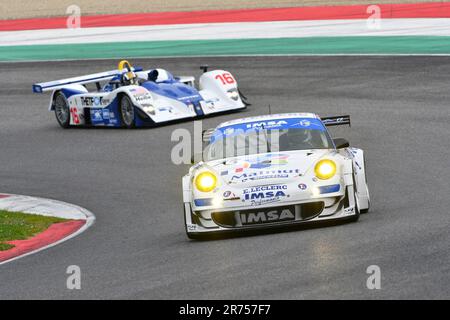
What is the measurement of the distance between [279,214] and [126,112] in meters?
11.5

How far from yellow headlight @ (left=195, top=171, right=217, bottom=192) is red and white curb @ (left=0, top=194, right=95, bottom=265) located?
2047 millimetres

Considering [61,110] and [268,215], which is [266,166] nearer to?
[268,215]

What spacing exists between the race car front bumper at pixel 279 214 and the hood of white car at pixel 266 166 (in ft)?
0.94

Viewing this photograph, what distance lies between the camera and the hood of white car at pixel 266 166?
12508mm

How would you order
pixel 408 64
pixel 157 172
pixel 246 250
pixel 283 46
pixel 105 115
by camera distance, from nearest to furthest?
pixel 246 250
pixel 157 172
pixel 105 115
pixel 408 64
pixel 283 46

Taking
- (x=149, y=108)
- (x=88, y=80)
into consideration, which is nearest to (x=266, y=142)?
(x=149, y=108)

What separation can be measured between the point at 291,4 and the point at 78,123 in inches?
857

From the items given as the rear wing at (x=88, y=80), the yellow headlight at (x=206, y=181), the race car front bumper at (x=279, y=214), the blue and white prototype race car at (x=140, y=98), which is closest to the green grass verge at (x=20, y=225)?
the yellow headlight at (x=206, y=181)

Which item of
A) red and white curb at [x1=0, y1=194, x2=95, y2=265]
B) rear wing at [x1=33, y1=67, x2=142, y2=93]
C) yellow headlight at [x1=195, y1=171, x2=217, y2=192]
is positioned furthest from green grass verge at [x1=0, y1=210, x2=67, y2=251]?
rear wing at [x1=33, y1=67, x2=142, y2=93]

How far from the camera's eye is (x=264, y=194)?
1235 centimetres

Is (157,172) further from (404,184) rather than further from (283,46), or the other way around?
(283,46)

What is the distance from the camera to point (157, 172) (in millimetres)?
18500

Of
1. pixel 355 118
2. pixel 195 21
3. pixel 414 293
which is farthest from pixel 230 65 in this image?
pixel 414 293

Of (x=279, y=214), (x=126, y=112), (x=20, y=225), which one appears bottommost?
(x=20, y=225)
